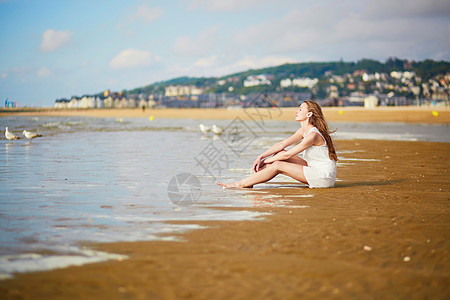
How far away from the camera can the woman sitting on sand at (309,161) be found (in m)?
7.73

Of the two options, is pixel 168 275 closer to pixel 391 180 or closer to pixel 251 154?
pixel 391 180

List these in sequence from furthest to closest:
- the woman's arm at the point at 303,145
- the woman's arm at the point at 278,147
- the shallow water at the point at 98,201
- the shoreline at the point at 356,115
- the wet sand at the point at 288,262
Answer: the shoreline at the point at 356,115
the woman's arm at the point at 278,147
the woman's arm at the point at 303,145
the shallow water at the point at 98,201
the wet sand at the point at 288,262

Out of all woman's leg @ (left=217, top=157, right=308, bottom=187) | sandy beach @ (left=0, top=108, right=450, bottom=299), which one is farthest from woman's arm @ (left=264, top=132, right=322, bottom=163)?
sandy beach @ (left=0, top=108, right=450, bottom=299)

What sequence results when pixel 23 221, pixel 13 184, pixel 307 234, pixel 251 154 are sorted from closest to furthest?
pixel 307 234, pixel 23 221, pixel 13 184, pixel 251 154

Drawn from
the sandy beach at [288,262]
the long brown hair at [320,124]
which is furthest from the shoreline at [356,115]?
the sandy beach at [288,262]

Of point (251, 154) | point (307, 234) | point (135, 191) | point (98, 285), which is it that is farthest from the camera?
point (251, 154)

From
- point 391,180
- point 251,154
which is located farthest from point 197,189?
point 251,154

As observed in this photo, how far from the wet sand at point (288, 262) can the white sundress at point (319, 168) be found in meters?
1.37

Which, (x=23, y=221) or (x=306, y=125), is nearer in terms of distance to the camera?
(x=23, y=221)

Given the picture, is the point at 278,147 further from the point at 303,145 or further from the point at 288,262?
the point at 288,262

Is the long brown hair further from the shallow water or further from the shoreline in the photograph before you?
the shoreline

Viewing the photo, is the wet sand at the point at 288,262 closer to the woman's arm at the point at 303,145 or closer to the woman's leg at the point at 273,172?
the woman's leg at the point at 273,172

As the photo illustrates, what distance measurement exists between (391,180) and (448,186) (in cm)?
107

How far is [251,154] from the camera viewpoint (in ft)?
47.5
